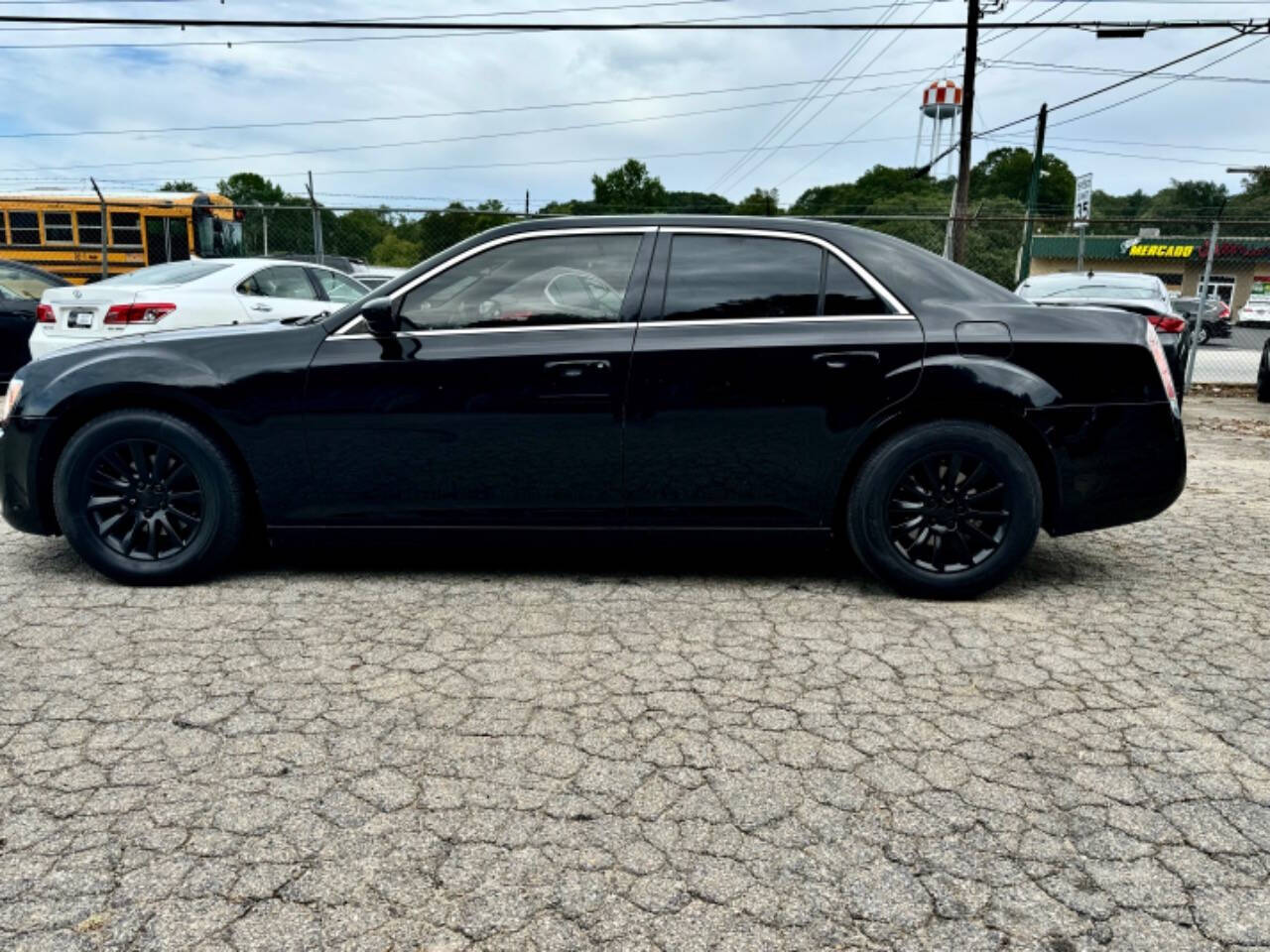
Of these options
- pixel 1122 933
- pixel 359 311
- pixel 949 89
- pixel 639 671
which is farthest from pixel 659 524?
pixel 949 89

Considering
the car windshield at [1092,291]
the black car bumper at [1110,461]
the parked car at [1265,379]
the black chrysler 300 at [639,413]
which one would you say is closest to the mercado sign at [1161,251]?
the parked car at [1265,379]

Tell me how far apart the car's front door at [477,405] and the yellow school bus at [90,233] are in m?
17.6

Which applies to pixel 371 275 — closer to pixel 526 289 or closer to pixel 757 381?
pixel 526 289

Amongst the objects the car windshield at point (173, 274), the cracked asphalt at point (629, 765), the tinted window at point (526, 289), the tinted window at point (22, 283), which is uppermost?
the tinted window at point (526, 289)

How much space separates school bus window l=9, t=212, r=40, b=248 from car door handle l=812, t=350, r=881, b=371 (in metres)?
20.9

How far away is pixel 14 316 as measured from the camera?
10188mm

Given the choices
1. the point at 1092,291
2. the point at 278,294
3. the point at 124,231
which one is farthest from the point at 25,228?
the point at 1092,291

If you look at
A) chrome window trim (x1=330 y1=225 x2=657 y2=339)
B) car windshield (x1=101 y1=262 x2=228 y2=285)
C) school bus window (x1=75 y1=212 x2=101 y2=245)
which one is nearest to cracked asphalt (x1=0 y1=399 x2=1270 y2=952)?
chrome window trim (x1=330 y1=225 x2=657 y2=339)

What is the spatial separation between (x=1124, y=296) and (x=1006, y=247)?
2769 cm

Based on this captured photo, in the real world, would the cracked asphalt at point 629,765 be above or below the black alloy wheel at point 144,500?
below

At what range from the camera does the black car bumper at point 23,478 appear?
162 inches

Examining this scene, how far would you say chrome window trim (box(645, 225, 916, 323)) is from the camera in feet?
13.1

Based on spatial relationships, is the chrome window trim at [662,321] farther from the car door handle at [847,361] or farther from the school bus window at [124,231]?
the school bus window at [124,231]

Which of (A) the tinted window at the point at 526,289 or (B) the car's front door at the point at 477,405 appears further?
(A) the tinted window at the point at 526,289
